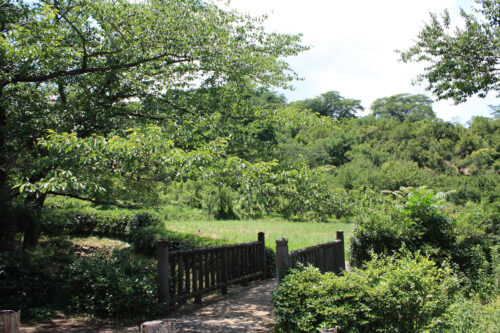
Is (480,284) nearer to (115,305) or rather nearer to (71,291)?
(115,305)

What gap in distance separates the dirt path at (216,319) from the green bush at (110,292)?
325mm

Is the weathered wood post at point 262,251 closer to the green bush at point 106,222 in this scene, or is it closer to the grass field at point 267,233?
the grass field at point 267,233

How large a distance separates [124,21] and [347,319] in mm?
8172

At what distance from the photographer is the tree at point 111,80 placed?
21.6ft

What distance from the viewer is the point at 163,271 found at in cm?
616

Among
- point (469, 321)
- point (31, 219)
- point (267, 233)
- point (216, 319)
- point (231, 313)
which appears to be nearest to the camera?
point (469, 321)

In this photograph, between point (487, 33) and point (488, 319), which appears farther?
point (487, 33)

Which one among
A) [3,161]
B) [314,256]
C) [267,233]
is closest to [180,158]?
[314,256]

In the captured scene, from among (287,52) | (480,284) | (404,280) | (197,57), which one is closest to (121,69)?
(197,57)

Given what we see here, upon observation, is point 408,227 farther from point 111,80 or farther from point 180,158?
point 111,80

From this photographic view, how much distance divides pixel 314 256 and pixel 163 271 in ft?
9.07

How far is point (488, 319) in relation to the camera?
568cm

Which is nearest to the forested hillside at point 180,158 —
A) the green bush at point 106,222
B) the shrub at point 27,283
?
the shrub at point 27,283

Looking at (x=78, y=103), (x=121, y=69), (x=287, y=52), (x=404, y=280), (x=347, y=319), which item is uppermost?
(x=287, y=52)
